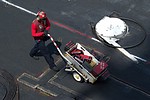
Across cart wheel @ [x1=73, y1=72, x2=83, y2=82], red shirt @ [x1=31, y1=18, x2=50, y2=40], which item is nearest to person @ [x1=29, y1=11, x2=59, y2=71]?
red shirt @ [x1=31, y1=18, x2=50, y2=40]

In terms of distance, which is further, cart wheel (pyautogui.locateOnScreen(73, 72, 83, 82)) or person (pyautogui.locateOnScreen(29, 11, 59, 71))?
person (pyautogui.locateOnScreen(29, 11, 59, 71))

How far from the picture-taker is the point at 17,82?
16.4 m

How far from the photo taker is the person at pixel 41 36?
15875mm

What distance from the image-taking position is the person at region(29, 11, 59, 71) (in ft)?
52.1

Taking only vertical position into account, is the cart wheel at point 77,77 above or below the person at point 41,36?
below

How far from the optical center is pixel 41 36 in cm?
1619

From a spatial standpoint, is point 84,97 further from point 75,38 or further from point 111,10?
point 111,10

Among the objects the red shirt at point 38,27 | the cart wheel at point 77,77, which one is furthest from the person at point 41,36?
the cart wheel at point 77,77

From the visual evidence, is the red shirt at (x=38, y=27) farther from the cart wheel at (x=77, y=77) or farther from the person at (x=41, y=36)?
the cart wheel at (x=77, y=77)

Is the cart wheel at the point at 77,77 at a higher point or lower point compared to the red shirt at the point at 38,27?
lower

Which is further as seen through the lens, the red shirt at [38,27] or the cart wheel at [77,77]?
the red shirt at [38,27]

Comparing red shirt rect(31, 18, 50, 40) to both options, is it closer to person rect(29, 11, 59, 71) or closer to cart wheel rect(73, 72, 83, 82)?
person rect(29, 11, 59, 71)

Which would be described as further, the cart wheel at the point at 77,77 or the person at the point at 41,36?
the person at the point at 41,36

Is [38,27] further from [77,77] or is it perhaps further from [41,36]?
[77,77]
